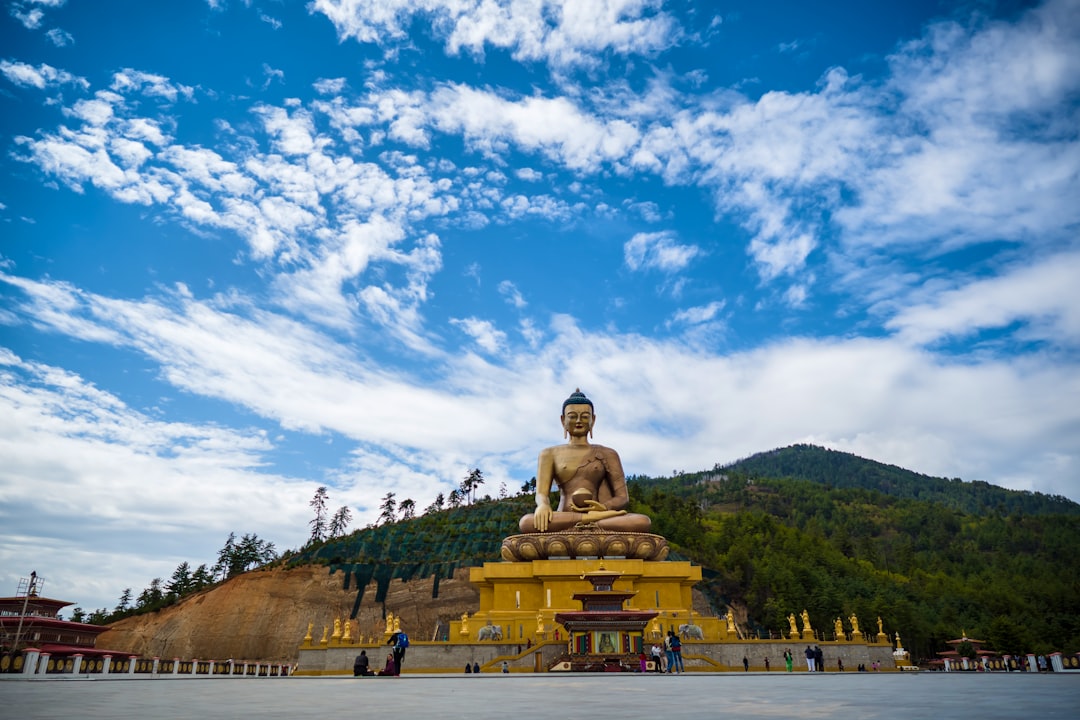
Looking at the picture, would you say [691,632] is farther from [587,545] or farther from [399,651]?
[399,651]

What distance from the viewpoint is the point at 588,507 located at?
28.6 meters

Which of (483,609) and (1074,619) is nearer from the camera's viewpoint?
(483,609)

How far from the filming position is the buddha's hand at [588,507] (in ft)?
93.3

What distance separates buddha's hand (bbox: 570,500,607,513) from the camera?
28425 mm

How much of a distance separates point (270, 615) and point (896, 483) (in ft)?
507

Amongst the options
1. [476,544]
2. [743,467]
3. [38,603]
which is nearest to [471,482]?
[476,544]

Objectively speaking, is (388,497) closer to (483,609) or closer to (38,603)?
(38,603)

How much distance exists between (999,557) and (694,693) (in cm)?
9046

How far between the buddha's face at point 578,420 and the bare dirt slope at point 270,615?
2177 centimetres

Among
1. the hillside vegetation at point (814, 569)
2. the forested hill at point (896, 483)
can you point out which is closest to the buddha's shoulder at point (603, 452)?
the hillside vegetation at point (814, 569)

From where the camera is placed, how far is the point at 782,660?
21.9 meters

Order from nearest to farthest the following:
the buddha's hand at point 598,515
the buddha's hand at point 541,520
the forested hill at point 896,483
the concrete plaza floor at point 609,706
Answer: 1. the concrete plaza floor at point 609,706
2. the buddha's hand at point 541,520
3. the buddha's hand at point 598,515
4. the forested hill at point 896,483

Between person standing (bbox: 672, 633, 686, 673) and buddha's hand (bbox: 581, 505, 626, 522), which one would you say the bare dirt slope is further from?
person standing (bbox: 672, 633, 686, 673)

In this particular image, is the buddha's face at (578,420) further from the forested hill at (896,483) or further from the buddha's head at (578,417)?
the forested hill at (896,483)
